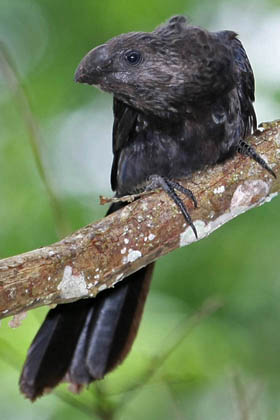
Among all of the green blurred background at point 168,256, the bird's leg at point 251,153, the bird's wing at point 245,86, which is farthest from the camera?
the green blurred background at point 168,256

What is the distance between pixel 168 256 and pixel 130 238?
2.19 meters

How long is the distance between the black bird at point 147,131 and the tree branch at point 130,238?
3.0 inches

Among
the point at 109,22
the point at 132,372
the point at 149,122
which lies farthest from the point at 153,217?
the point at 109,22

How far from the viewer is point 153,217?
11.1 feet

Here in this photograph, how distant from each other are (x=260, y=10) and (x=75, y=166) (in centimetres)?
197

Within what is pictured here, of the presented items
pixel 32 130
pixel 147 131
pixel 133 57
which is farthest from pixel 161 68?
pixel 32 130

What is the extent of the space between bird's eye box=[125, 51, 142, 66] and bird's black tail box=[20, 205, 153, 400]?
1.21 metres

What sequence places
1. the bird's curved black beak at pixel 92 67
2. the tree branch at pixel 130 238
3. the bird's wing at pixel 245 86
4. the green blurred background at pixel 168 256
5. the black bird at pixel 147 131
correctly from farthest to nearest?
the green blurred background at pixel 168 256 → the bird's wing at pixel 245 86 → the black bird at pixel 147 131 → the bird's curved black beak at pixel 92 67 → the tree branch at pixel 130 238

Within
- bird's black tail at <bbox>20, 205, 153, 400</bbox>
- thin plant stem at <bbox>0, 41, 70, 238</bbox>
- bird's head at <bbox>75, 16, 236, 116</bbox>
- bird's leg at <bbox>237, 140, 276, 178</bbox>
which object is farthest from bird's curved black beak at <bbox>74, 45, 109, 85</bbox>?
bird's black tail at <bbox>20, 205, 153, 400</bbox>

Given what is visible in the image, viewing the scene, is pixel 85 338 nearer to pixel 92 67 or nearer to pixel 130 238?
pixel 130 238

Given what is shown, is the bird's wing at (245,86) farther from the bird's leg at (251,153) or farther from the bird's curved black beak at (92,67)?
the bird's curved black beak at (92,67)

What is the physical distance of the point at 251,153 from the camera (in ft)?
11.8

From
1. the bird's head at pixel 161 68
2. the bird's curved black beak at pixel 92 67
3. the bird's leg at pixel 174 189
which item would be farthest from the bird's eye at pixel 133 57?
the bird's leg at pixel 174 189

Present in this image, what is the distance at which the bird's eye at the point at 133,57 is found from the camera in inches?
133
